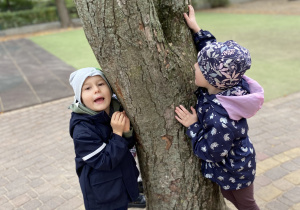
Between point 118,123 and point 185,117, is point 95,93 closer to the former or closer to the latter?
point 118,123

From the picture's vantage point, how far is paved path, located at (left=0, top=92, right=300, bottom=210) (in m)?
3.43

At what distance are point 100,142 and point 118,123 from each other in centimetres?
18

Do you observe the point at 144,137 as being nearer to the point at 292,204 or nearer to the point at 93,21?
the point at 93,21

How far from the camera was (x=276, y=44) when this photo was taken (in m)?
10.1

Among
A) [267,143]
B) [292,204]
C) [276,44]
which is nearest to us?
[292,204]

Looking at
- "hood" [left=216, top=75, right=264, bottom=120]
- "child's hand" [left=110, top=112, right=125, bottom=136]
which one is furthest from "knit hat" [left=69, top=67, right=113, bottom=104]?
"hood" [left=216, top=75, right=264, bottom=120]

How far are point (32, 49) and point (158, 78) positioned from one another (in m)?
12.6

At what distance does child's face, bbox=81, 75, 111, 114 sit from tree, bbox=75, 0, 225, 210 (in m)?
0.15

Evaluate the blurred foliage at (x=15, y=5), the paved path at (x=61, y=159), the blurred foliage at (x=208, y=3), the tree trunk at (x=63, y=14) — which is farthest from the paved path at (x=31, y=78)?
the blurred foliage at (x=208, y=3)

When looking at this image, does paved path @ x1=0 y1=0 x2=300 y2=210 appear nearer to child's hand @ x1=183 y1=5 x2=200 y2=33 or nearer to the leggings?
the leggings

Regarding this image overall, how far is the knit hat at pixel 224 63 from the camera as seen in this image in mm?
1807

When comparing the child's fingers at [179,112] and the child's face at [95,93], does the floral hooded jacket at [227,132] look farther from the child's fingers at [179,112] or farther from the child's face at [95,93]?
the child's face at [95,93]

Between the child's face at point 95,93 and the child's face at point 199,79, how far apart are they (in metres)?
0.61

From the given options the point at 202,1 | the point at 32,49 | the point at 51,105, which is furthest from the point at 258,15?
the point at 51,105
